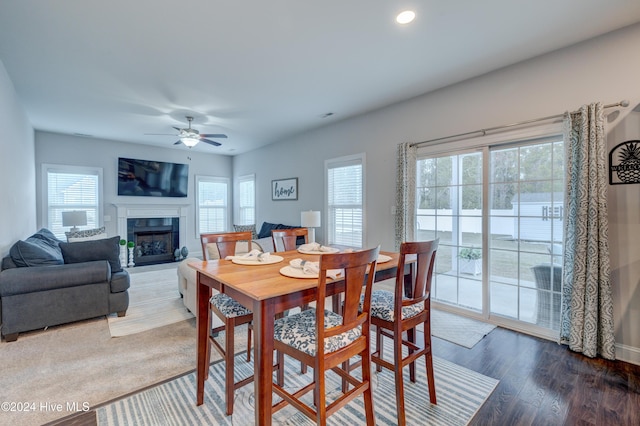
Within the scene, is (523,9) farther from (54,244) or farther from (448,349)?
(54,244)

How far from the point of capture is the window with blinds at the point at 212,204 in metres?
7.41

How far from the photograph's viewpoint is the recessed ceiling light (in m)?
2.16

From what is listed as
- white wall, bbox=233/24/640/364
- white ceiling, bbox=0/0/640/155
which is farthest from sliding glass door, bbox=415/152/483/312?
white ceiling, bbox=0/0/640/155

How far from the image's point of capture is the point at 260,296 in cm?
128

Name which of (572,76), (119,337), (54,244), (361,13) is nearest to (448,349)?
(572,76)

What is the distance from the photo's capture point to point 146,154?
21.6ft

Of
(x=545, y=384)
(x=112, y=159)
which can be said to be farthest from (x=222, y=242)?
(x=112, y=159)

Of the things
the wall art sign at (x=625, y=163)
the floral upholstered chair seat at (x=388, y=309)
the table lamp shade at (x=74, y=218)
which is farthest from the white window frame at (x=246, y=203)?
the wall art sign at (x=625, y=163)

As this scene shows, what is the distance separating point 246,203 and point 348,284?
6.37 metres

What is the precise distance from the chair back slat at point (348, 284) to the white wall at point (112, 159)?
21.7ft

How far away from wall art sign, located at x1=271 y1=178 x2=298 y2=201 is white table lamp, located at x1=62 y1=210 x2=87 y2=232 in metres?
3.59

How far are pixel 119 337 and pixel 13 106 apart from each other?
317 centimetres

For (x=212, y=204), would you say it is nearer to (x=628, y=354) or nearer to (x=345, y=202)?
(x=345, y=202)

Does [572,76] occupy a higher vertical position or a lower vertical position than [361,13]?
lower
